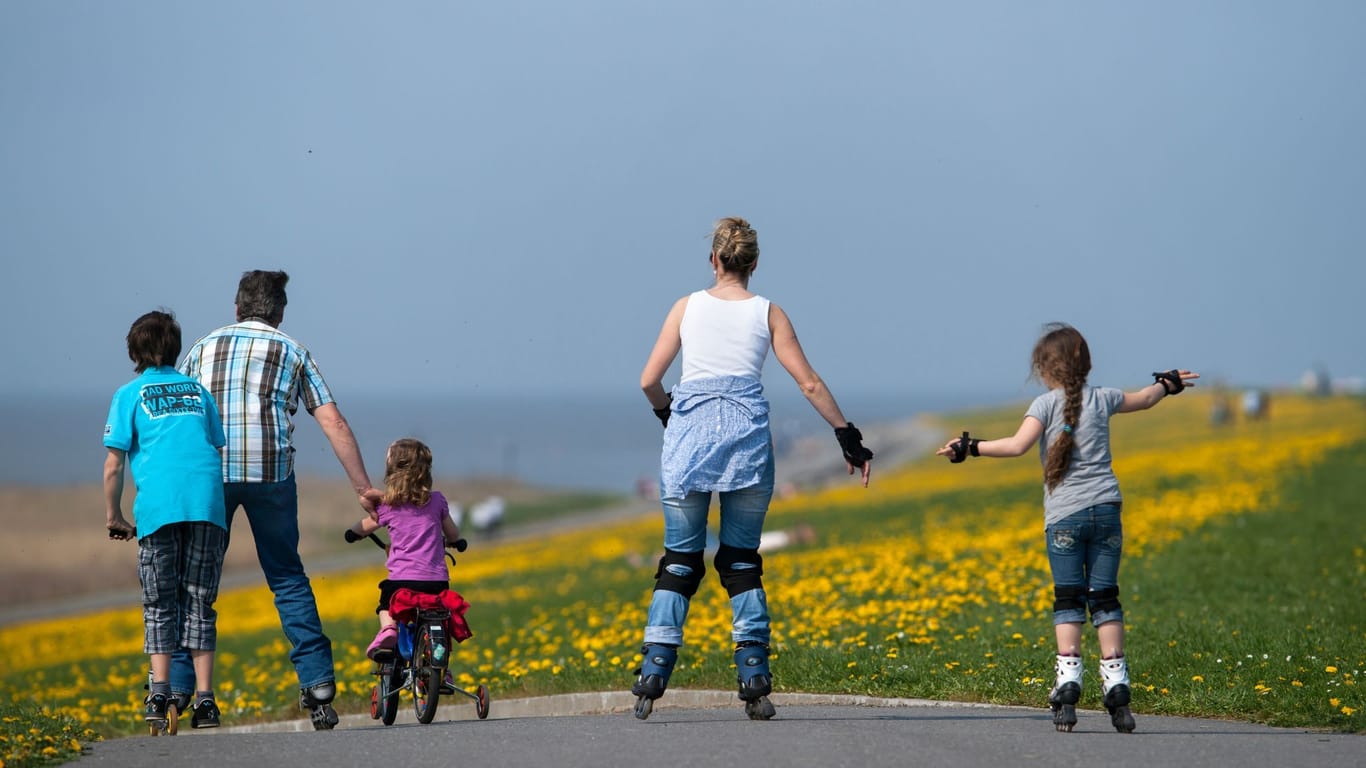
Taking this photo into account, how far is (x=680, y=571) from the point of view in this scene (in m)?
7.07

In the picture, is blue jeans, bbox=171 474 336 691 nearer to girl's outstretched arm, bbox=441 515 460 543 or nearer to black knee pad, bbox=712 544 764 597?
girl's outstretched arm, bbox=441 515 460 543

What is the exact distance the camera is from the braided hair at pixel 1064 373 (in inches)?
268

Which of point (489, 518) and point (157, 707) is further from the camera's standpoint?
point (489, 518)

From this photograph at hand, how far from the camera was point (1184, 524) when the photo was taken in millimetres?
17797

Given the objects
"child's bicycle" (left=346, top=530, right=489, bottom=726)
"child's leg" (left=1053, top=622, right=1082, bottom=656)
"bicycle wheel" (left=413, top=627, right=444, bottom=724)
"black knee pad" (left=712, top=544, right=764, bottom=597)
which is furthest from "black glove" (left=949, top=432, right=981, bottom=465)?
"bicycle wheel" (left=413, top=627, right=444, bottom=724)

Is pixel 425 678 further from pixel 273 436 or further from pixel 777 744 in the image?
pixel 777 744

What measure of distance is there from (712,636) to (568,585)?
10399mm

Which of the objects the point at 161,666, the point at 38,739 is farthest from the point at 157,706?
the point at 38,739

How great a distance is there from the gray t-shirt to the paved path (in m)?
0.98

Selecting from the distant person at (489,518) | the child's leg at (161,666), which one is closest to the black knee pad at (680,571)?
the child's leg at (161,666)

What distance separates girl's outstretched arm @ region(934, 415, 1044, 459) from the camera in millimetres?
6652

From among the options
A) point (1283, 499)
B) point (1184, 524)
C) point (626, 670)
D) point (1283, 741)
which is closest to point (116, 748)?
point (626, 670)

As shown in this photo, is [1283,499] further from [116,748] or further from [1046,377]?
[116,748]

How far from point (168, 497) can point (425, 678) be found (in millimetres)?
1431
